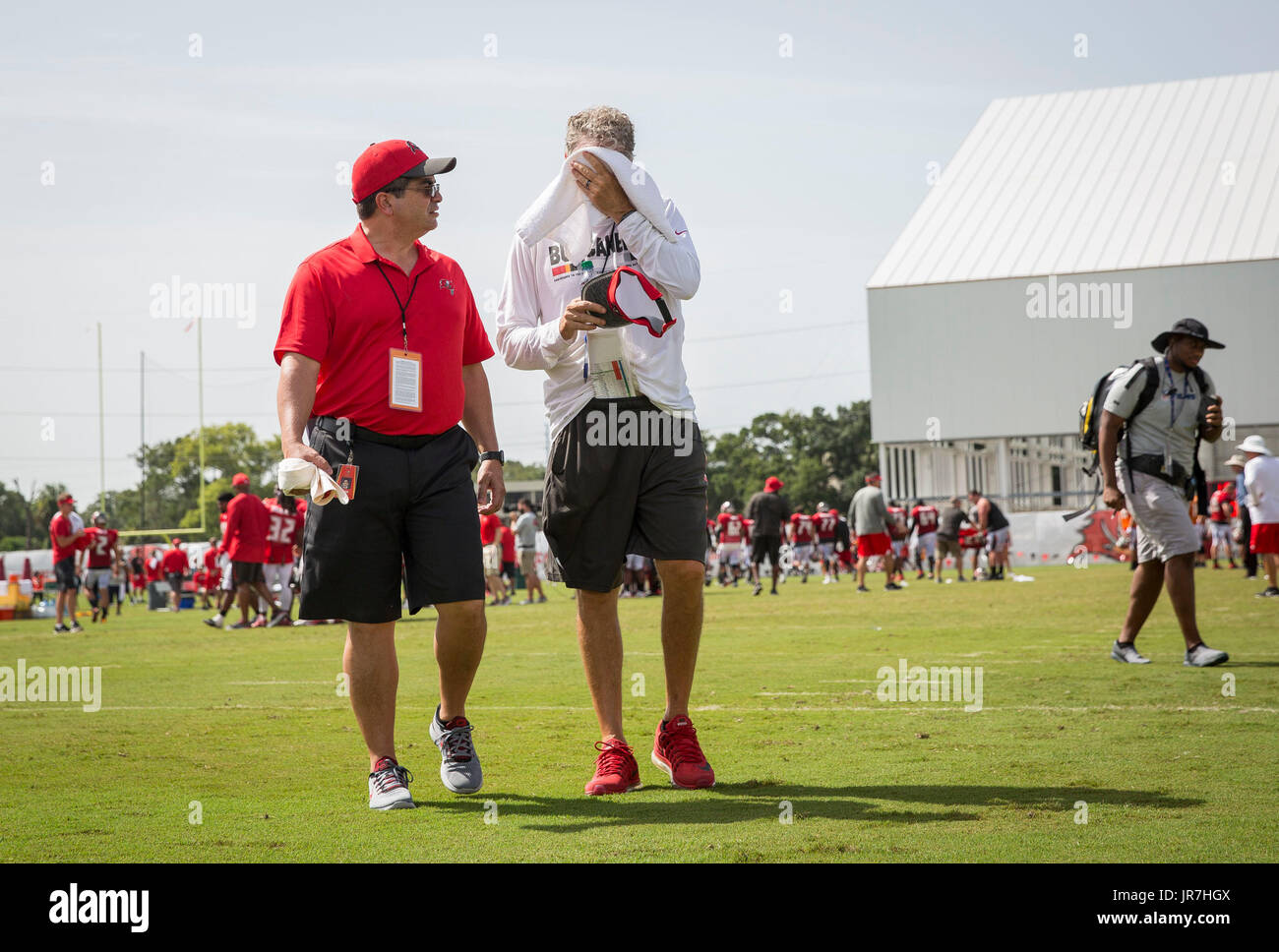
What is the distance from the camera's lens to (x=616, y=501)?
16.8 feet

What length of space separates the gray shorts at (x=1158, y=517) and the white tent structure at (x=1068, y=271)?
39.9 meters

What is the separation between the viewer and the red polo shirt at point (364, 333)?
481cm

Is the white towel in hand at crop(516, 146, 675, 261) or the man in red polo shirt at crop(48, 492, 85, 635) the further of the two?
the man in red polo shirt at crop(48, 492, 85, 635)

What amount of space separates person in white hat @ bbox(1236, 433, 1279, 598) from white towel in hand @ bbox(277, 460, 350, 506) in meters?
15.5

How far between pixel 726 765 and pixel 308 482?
6.43 ft

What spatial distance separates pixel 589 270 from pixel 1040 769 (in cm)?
238

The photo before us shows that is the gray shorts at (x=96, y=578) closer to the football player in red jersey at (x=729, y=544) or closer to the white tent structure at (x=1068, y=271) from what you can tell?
the football player in red jersey at (x=729, y=544)

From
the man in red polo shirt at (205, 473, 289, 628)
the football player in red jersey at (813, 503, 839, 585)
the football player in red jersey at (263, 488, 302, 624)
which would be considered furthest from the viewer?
the football player in red jersey at (813, 503, 839, 585)

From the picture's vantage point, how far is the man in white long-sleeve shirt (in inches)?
196

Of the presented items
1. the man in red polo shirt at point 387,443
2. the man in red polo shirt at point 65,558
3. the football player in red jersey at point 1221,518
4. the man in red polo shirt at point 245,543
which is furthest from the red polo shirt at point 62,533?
the football player in red jersey at point 1221,518

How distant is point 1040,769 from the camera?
16.6 ft

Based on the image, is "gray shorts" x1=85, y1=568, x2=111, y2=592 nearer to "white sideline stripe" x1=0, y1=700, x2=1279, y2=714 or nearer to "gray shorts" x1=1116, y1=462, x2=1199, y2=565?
"white sideline stripe" x1=0, y1=700, x2=1279, y2=714

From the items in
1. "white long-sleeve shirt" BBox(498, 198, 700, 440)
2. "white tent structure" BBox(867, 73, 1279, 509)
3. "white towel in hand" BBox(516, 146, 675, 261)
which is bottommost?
"white long-sleeve shirt" BBox(498, 198, 700, 440)

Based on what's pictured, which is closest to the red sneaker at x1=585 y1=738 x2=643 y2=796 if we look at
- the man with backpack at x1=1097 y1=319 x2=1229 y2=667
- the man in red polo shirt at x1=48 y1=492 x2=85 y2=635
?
the man with backpack at x1=1097 y1=319 x2=1229 y2=667
